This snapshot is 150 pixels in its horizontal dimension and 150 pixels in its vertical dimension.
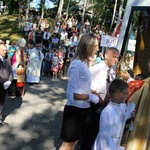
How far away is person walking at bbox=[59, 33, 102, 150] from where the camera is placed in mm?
3625

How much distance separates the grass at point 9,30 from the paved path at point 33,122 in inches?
664

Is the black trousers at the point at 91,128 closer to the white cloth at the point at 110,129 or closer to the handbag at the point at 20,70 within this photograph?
the white cloth at the point at 110,129

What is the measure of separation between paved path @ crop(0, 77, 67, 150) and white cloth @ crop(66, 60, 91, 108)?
1817mm

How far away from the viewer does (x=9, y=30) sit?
97.6ft

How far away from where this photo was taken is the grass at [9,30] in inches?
1032

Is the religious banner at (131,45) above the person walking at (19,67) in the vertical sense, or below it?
above

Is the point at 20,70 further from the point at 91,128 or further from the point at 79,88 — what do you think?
the point at 79,88

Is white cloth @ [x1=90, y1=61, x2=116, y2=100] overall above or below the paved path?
above

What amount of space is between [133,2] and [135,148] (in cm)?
286

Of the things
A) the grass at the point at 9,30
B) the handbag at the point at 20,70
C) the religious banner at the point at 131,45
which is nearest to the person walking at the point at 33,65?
the handbag at the point at 20,70

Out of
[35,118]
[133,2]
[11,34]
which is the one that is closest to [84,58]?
[133,2]

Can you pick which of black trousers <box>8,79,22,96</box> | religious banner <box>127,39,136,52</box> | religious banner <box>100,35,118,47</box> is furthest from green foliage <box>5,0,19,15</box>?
religious banner <box>127,39,136,52</box>

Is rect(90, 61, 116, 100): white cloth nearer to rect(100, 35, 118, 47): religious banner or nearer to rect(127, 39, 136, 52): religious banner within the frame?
rect(127, 39, 136, 52): religious banner

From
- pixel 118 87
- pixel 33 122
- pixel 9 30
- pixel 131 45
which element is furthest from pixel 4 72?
pixel 9 30
